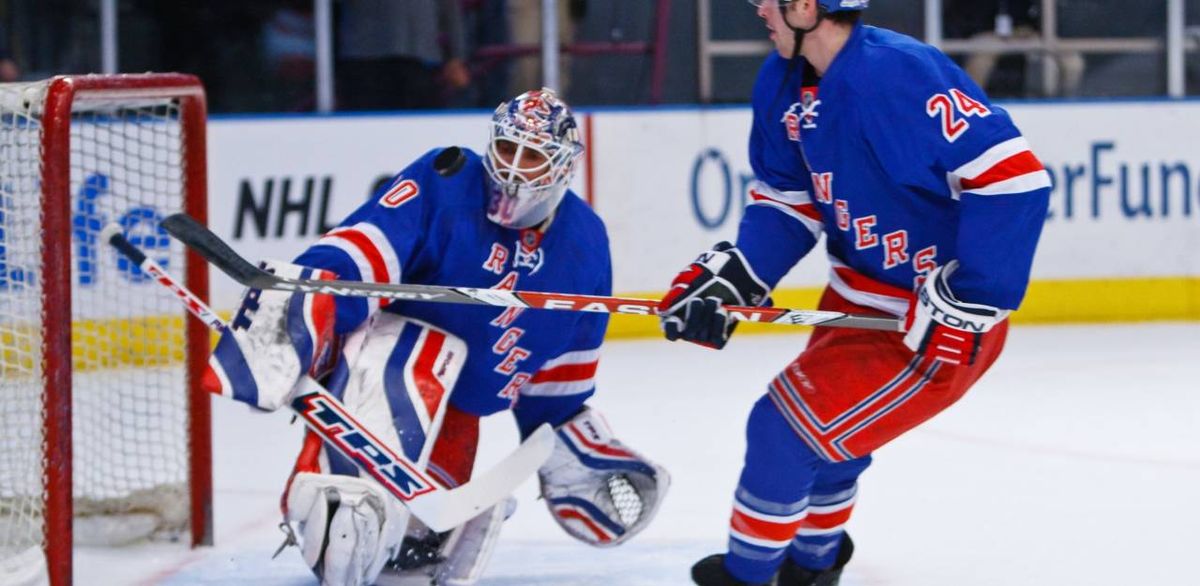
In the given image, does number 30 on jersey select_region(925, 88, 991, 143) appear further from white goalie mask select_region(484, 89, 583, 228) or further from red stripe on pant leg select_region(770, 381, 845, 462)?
white goalie mask select_region(484, 89, 583, 228)

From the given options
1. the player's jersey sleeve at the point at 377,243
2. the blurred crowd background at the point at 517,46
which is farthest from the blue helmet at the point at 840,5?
the blurred crowd background at the point at 517,46

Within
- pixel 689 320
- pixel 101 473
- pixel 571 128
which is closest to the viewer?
pixel 689 320

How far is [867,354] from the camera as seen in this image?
7.74 ft

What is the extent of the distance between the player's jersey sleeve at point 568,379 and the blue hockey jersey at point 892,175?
1.04 feet

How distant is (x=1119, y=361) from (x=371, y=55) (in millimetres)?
2418

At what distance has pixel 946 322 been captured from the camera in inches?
86.3

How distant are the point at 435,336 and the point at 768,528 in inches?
22.8

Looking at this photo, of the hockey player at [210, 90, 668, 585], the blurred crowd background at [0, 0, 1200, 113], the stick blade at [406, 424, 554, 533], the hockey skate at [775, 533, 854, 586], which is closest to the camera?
the hockey player at [210, 90, 668, 585]

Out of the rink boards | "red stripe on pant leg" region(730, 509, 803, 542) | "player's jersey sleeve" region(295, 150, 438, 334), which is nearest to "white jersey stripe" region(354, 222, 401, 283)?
"player's jersey sleeve" region(295, 150, 438, 334)

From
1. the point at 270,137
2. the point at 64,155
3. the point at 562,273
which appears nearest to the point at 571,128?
the point at 562,273

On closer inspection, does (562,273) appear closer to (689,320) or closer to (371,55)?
(689,320)

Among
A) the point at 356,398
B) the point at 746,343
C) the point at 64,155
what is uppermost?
the point at 64,155

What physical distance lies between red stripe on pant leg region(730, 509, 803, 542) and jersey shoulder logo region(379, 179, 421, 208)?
2.20ft

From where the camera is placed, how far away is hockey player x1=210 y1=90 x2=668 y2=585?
93.0 inches
